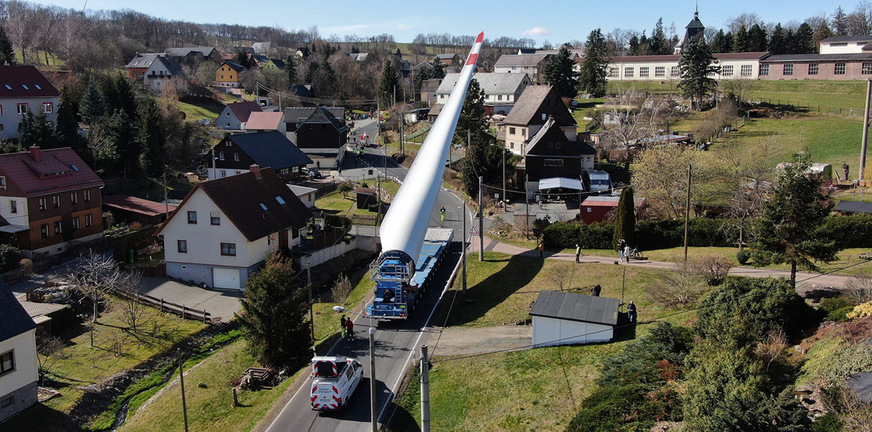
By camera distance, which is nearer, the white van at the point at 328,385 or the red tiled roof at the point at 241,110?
the white van at the point at 328,385

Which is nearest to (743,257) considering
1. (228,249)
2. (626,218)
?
(626,218)

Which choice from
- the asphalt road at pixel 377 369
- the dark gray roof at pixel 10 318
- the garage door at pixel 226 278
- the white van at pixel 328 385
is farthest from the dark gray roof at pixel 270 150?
the white van at pixel 328 385

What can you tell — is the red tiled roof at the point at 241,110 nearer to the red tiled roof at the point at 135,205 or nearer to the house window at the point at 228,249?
the red tiled roof at the point at 135,205

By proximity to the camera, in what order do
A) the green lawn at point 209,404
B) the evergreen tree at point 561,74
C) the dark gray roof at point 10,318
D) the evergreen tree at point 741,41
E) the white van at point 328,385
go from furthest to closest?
the evergreen tree at point 741,41 < the evergreen tree at point 561,74 < the dark gray roof at point 10,318 < the green lawn at point 209,404 < the white van at point 328,385

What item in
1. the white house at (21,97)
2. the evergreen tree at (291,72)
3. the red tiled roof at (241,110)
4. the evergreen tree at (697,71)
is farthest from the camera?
the evergreen tree at (291,72)

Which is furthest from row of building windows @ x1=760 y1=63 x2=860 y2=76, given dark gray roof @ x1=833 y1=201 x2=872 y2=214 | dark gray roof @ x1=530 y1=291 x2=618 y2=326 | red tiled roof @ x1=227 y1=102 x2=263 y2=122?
dark gray roof @ x1=530 y1=291 x2=618 y2=326

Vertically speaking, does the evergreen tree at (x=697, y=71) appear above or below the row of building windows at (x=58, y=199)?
above

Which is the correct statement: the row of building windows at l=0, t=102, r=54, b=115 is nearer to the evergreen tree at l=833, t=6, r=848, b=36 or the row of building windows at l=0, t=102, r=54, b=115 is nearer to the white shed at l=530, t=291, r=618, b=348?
the white shed at l=530, t=291, r=618, b=348
